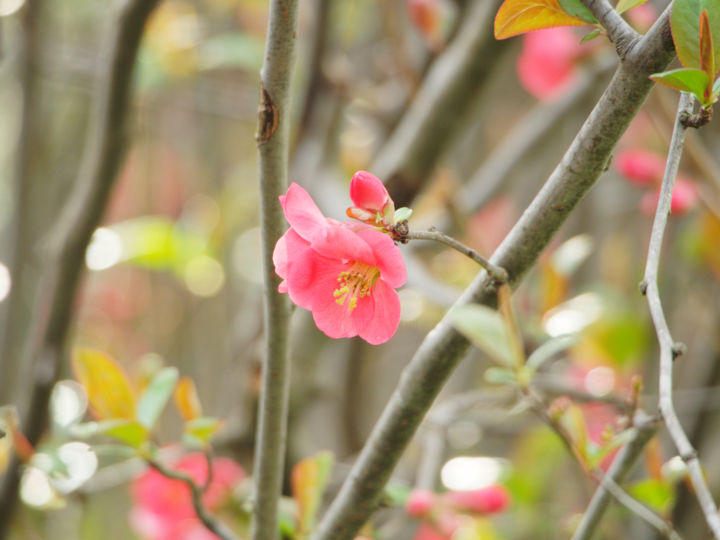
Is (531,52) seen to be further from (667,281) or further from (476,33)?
(667,281)

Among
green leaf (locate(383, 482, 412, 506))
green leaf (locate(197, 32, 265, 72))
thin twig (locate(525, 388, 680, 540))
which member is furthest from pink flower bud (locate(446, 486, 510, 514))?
green leaf (locate(197, 32, 265, 72))

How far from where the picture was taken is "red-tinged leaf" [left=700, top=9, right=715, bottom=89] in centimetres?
35

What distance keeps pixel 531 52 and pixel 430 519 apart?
0.78 m

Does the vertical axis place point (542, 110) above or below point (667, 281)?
above

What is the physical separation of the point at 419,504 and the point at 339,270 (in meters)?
0.36

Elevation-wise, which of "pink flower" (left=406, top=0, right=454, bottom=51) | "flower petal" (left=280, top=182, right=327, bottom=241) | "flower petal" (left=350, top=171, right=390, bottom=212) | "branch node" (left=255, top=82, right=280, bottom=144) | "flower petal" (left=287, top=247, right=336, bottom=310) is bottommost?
"flower petal" (left=287, top=247, right=336, bottom=310)

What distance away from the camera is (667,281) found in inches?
46.9

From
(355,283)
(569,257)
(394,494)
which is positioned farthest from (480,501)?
(355,283)

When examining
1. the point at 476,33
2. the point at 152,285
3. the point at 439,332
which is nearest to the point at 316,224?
the point at 439,332

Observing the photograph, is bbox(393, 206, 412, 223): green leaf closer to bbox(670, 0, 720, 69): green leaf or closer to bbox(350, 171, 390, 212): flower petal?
bbox(350, 171, 390, 212): flower petal

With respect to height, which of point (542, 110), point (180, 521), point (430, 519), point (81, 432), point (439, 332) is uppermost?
point (542, 110)

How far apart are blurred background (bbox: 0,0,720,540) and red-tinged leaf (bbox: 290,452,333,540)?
0.16m

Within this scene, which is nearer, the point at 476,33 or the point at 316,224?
the point at 316,224

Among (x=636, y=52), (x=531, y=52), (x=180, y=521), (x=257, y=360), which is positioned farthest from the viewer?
(x=531, y=52)
